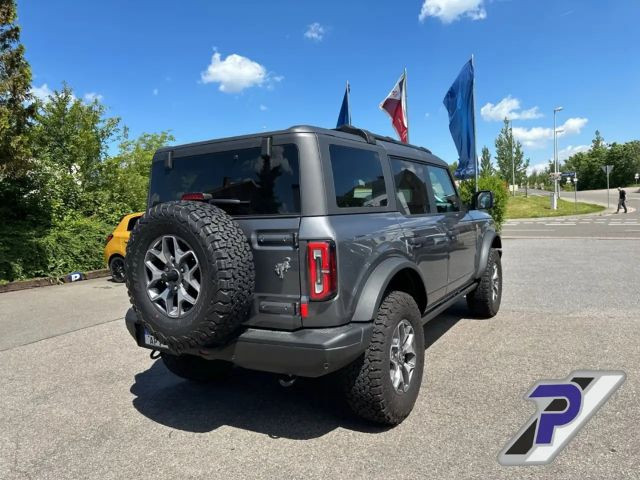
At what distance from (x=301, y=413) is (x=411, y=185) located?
2057mm

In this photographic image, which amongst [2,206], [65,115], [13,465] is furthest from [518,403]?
[65,115]

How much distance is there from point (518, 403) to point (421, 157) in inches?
89.0

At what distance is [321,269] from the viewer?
2.61 meters

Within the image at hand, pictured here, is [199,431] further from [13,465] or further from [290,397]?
[13,465]

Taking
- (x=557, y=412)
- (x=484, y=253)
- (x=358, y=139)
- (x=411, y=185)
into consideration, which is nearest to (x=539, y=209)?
(x=484, y=253)

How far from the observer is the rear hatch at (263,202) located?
8.80 ft

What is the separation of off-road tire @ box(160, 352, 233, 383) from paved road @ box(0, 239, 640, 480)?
0.14 metres

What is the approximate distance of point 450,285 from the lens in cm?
434

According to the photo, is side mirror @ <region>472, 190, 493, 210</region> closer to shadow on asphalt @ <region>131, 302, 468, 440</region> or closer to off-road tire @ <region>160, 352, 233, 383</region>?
shadow on asphalt @ <region>131, 302, 468, 440</region>

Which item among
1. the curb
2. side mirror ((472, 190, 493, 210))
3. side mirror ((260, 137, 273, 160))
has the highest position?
side mirror ((260, 137, 273, 160))

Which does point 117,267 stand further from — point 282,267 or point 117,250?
point 282,267

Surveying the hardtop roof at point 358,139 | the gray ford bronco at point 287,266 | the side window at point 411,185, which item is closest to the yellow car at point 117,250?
the hardtop roof at point 358,139

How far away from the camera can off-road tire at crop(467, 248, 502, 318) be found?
213 inches

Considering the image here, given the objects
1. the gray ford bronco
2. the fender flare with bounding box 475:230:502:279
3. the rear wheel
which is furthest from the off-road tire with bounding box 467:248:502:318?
the rear wheel
